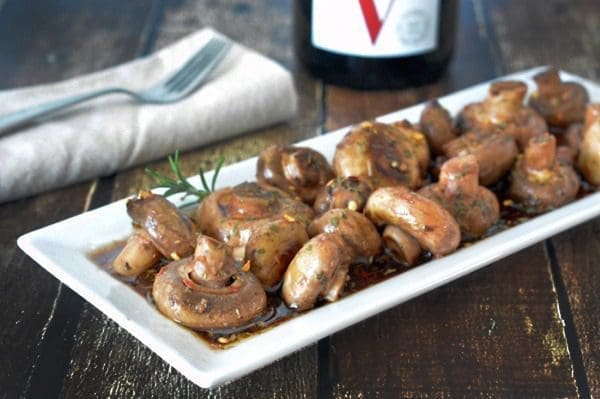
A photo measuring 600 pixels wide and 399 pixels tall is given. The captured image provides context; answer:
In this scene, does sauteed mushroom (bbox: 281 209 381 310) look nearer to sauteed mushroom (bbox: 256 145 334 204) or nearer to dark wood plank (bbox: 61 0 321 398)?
dark wood plank (bbox: 61 0 321 398)

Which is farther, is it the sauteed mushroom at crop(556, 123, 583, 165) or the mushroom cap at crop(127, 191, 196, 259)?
the sauteed mushroom at crop(556, 123, 583, 165)

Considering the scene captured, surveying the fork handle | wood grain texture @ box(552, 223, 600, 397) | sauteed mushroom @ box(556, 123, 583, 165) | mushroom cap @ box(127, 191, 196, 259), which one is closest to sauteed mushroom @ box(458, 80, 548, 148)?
sauteed mushroom @ box(556, 123, 583, 165)

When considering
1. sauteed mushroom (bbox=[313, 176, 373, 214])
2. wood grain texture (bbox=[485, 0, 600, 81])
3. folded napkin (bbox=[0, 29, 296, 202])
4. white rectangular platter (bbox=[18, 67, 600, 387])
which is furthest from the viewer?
wood grain texture (bbox=[485, 0, 600, 81])

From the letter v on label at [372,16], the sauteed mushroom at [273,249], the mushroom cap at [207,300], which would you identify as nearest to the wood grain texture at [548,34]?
the letter v on label at [372,16]

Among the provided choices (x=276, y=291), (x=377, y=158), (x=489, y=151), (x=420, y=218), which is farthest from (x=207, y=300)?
(x=489, y=151)

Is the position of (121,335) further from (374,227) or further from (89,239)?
(374,227)

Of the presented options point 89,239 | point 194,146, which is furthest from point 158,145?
point 89,239

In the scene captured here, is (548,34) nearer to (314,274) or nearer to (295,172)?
(295,172)
